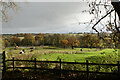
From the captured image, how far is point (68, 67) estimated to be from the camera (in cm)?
718

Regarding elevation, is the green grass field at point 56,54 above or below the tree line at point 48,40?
below

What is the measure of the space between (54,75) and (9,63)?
381 cm

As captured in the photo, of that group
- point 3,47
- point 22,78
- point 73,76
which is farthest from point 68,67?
point 3,47

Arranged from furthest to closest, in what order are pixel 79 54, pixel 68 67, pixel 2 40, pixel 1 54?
pixel 79 54
pixel 2 40
pixel 1 54
pixel 68 67

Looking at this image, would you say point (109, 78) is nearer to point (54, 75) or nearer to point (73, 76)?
point (73, 76)

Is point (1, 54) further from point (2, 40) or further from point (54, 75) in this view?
point (54, 75)

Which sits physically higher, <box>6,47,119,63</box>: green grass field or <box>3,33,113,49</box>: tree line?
<box>3,33,113,49</box>: tree line

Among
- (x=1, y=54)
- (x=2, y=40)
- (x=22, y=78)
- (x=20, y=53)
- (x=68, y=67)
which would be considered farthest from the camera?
(x=20, y=53)

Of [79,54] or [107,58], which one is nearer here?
[107,58]

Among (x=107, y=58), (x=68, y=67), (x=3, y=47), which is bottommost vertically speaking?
(x=68, y=67)

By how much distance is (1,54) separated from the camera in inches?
316

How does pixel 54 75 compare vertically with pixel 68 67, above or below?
below

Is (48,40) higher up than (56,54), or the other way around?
(48,40)

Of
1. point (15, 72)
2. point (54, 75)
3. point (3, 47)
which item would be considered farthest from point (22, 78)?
point (3, 47)
